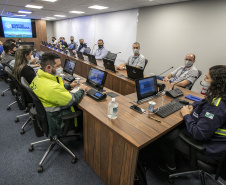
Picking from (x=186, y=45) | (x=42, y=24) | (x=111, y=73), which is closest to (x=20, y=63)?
(x=111, y=73)

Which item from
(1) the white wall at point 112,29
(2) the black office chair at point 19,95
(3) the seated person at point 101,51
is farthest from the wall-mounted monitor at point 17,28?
(2) the black office chair at point 19,95

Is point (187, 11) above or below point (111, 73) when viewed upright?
above

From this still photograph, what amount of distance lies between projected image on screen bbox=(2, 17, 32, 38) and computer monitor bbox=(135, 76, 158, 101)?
11544 millimetres

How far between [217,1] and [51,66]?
153 inches

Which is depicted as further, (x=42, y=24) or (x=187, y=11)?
(x=42, y=24)

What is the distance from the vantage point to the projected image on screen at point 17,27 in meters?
9.73

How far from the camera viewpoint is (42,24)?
10.8 metres

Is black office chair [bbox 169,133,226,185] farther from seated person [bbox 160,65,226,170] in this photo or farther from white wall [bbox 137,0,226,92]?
white wall [bbox 137,0,226,92]

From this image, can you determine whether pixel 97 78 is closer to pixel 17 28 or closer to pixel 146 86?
pixel 146 86

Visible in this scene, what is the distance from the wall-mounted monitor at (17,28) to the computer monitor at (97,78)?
1073 cm

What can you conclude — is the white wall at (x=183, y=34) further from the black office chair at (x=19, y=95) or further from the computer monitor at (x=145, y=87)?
the black office chair at (x=19, y=95)

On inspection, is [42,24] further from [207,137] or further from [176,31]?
[207,137]

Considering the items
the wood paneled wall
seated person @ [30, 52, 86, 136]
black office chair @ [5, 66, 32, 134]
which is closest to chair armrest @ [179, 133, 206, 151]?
seated person @ [30, 52, 86, 136]

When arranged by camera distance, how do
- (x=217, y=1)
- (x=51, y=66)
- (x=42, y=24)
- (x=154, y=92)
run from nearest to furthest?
(x=51, y=66) < (x=154, y=92) < (x=217, y=1) < (x=42, y=24)
